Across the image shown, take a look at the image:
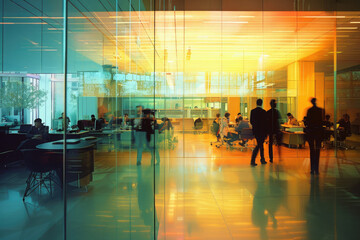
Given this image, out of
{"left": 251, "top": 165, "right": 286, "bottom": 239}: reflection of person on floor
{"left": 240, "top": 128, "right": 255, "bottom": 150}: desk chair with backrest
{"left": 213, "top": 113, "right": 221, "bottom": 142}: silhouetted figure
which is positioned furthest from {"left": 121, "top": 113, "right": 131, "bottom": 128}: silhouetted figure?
{"left": 240, "top": 128, "right": 255, "bottom": 150}: desk chair with backrest

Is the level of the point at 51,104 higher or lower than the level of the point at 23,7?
lower

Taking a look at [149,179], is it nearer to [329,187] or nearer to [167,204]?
[167,204]

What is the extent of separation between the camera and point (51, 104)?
36.4 inches

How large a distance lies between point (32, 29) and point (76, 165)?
664mm

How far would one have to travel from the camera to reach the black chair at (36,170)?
832 millimetres

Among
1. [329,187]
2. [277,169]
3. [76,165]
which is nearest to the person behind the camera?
[76,165]

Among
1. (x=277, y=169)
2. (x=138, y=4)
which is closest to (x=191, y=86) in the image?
(x=277, y=169)

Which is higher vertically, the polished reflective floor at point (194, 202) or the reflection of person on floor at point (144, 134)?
the reflection of person on floor at point (144, 134)

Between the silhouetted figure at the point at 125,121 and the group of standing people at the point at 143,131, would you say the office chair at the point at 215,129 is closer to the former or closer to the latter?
the group of standing people at the point at 143,131

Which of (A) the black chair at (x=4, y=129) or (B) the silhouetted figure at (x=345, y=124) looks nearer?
(A) the black chair at (x=4, y=129)

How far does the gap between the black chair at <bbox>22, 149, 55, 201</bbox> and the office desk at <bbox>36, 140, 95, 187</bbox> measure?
3cm

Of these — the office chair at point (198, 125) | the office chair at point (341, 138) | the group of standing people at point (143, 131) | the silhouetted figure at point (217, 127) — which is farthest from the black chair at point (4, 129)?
the office chair at point (341, 138)

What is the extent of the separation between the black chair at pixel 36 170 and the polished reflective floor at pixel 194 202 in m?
0.03

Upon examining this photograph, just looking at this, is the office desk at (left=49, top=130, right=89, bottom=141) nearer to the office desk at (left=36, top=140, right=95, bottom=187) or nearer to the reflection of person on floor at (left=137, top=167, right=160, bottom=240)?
the office desk at (left=36, top=140, right=95, bottom=187)
